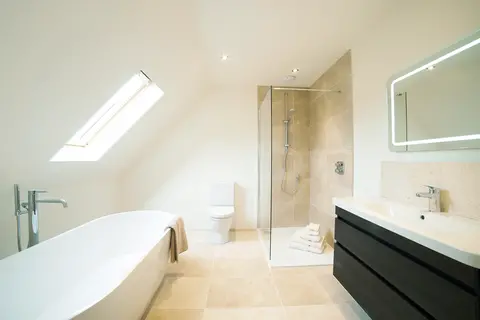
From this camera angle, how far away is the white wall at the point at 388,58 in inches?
50.2

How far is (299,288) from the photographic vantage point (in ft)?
6.48

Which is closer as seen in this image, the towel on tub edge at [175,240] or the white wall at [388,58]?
the white wall at [388,58]

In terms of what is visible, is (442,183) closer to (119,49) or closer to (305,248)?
(305,248)

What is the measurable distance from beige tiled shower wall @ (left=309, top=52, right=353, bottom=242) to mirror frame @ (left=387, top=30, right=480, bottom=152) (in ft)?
2.04

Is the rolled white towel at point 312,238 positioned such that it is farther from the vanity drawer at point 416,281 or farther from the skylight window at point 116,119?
the skylight window at point 116,119

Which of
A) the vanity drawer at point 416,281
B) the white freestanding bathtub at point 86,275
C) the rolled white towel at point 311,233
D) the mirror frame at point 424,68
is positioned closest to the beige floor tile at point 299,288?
the rolled white towel at point 311,233

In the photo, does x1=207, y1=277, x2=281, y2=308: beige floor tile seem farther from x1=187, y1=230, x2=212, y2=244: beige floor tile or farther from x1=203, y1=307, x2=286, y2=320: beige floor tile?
x1=187, y1=230, x2=212, y2=244: beige floor tile

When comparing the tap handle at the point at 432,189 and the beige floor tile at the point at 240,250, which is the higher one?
the tap handle at the point at 432,189

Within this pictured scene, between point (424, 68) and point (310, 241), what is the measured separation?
217cm

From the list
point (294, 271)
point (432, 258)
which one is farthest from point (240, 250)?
point (432, 258)

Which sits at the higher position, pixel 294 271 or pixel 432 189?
pixel 432 189

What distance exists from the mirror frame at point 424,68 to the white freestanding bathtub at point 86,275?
6.92 feet

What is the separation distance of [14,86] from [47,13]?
0.46 m

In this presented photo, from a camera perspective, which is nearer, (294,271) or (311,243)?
(294,271)
